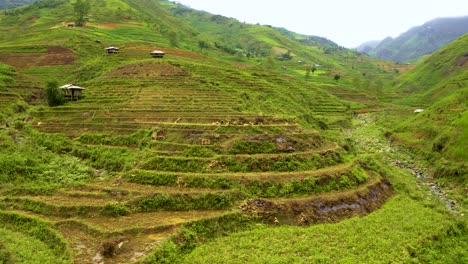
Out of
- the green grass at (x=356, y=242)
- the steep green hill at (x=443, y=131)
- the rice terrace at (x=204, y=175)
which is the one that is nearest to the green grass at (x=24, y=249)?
the rice terrace at (x=204, y=175)

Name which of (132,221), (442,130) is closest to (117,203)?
(132,221)

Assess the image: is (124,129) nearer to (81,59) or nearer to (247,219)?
(247,219)

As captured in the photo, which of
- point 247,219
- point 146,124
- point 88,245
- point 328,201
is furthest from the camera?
point 146,124

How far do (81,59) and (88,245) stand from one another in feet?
190

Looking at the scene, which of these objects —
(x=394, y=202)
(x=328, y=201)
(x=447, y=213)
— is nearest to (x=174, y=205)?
(x=328, y=201)

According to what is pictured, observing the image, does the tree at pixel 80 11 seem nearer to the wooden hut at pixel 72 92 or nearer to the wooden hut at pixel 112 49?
the wooden hut at pixel 112 49

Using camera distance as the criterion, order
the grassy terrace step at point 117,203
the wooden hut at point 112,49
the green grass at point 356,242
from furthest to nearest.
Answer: the wooden hut at point 112,49
the grassy terrace step at point 117,203
the green grass at point 356,242

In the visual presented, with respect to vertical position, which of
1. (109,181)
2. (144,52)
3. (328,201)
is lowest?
(109,181)

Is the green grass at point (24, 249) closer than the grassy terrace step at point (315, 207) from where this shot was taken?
Yes

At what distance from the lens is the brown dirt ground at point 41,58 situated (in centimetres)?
6573

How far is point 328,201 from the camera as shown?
2675cm

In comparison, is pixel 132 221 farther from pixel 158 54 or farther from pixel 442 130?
pixel 158 54

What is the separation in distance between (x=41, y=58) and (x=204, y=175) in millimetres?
56712

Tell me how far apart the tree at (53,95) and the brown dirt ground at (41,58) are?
23547 mm
